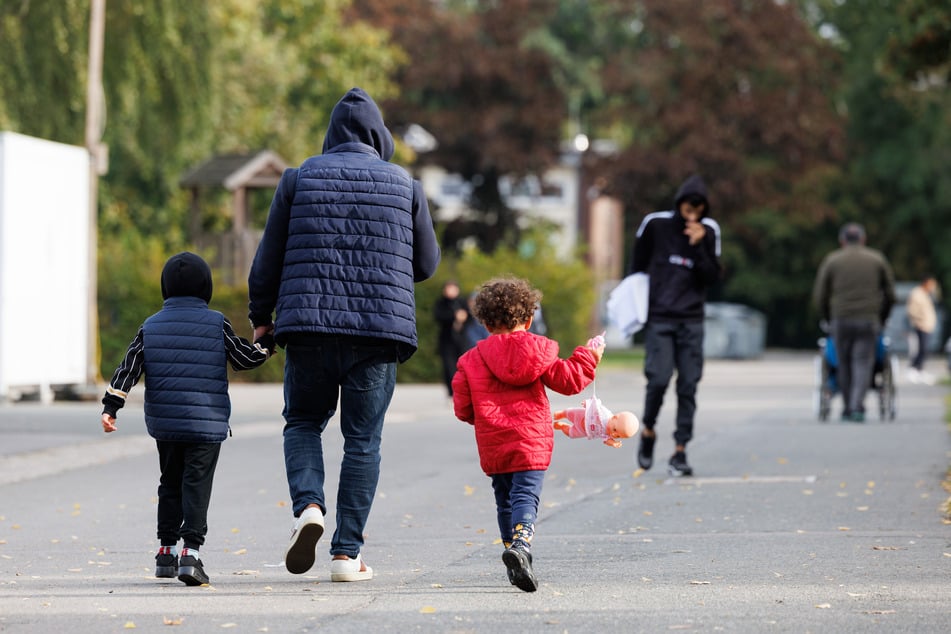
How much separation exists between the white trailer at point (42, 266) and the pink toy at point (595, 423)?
43.8 feet

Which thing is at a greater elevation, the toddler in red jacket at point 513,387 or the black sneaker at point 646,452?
the toddler in red jacket at point 513,387

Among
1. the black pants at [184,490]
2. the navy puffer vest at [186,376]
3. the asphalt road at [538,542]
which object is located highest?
the navy puffer vest at [186,376]

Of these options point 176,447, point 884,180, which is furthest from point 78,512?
point 884,180

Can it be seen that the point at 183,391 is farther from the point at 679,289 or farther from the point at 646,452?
the point at 646,452

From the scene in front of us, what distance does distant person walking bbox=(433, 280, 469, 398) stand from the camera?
23266mm

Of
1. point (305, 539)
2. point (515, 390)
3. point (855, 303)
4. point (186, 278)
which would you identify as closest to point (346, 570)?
point (305, 539)

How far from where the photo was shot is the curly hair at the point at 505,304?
701 cm

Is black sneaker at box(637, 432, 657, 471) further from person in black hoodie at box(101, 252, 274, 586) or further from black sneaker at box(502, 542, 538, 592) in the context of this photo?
black sneaker at box(502, 542, 538, 592)

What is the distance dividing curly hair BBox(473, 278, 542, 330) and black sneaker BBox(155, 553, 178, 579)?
4.98ft

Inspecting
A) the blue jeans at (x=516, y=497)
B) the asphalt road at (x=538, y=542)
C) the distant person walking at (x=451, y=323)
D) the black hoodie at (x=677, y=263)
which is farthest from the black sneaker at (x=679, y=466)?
the distant person walking at (x=451, y=323)

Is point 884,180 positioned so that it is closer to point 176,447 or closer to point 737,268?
point 737,268

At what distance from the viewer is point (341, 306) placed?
687 centimetres

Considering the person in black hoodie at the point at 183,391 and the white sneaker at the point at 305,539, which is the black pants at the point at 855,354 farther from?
the white sneaker at the point at 305,539

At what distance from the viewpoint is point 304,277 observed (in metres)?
6.90
